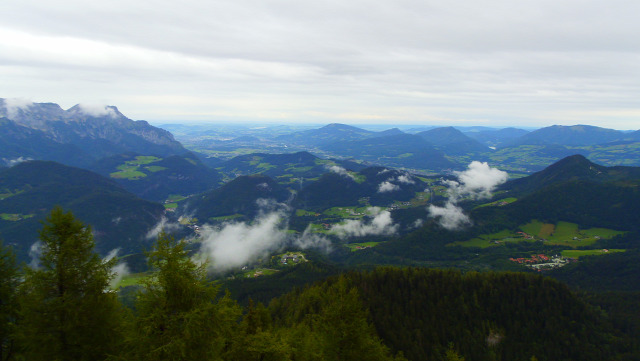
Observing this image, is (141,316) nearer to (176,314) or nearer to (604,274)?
(176,314)

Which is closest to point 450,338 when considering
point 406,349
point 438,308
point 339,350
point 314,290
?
point 438,308

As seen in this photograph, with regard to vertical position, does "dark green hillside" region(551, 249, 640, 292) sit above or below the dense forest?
below

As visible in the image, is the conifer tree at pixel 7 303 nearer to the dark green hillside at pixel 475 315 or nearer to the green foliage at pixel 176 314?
the green foliage at pixel 176 314

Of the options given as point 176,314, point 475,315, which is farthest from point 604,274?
point 176,314

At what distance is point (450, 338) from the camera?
113m

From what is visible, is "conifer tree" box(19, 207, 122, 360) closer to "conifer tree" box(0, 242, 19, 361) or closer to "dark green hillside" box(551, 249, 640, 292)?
"conifer tree" box(0, 242, 19, 361)

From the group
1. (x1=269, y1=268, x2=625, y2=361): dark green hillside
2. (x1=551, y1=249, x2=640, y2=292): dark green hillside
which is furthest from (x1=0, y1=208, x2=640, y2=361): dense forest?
(x1=551, y1=249, x2=640, y2=292): dark green hillside

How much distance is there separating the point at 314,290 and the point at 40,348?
102068 millimetres

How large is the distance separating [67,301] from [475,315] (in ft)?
464

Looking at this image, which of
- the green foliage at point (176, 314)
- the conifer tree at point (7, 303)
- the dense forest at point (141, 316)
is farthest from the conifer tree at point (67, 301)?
the green foliage at point (176, 314)

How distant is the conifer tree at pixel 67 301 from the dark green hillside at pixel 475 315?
90.6 m

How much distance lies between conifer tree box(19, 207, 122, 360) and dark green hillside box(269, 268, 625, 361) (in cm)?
9062

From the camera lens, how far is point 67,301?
56.9 feet

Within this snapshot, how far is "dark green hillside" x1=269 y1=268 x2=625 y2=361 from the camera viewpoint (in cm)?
10906
